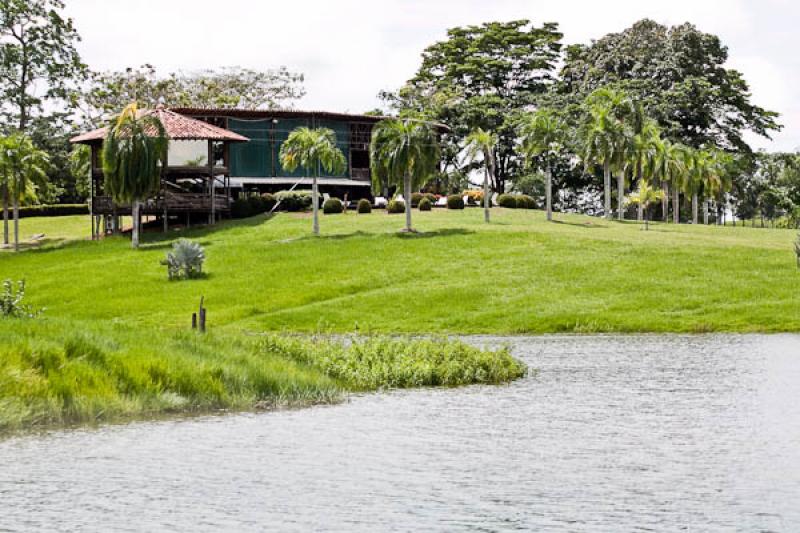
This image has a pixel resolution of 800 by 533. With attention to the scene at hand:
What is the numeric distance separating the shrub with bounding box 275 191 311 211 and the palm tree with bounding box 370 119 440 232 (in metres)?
19.9

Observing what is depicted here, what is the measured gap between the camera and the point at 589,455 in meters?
20.2

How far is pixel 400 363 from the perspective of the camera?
3152 centimetres

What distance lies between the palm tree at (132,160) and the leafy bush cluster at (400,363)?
151 feet

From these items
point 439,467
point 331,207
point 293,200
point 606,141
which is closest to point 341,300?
point 331,207

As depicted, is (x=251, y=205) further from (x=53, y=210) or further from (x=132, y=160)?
(x=53, y=210)

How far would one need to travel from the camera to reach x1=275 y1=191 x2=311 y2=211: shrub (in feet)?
307

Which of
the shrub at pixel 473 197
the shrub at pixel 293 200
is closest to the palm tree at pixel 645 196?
the shrub at pixel 473 197

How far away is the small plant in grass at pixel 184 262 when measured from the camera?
6562cm

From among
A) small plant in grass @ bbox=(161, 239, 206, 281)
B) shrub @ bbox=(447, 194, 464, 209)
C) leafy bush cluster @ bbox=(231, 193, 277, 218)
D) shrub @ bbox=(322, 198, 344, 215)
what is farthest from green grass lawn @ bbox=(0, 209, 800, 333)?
shrub @ bbox=(447, 194, 464, 209)

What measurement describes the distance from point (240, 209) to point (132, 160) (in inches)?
638

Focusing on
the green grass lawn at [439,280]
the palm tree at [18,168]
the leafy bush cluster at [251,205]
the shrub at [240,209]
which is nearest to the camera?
the green grass lawn at [439,280]

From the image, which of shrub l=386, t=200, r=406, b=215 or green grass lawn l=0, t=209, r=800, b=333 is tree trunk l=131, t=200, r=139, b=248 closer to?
green grass lawn l=0, t=209, r=800, b=333

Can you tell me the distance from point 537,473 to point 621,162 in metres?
78.3

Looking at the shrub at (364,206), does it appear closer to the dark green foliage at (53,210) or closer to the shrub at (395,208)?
the shrub at (395,208)
